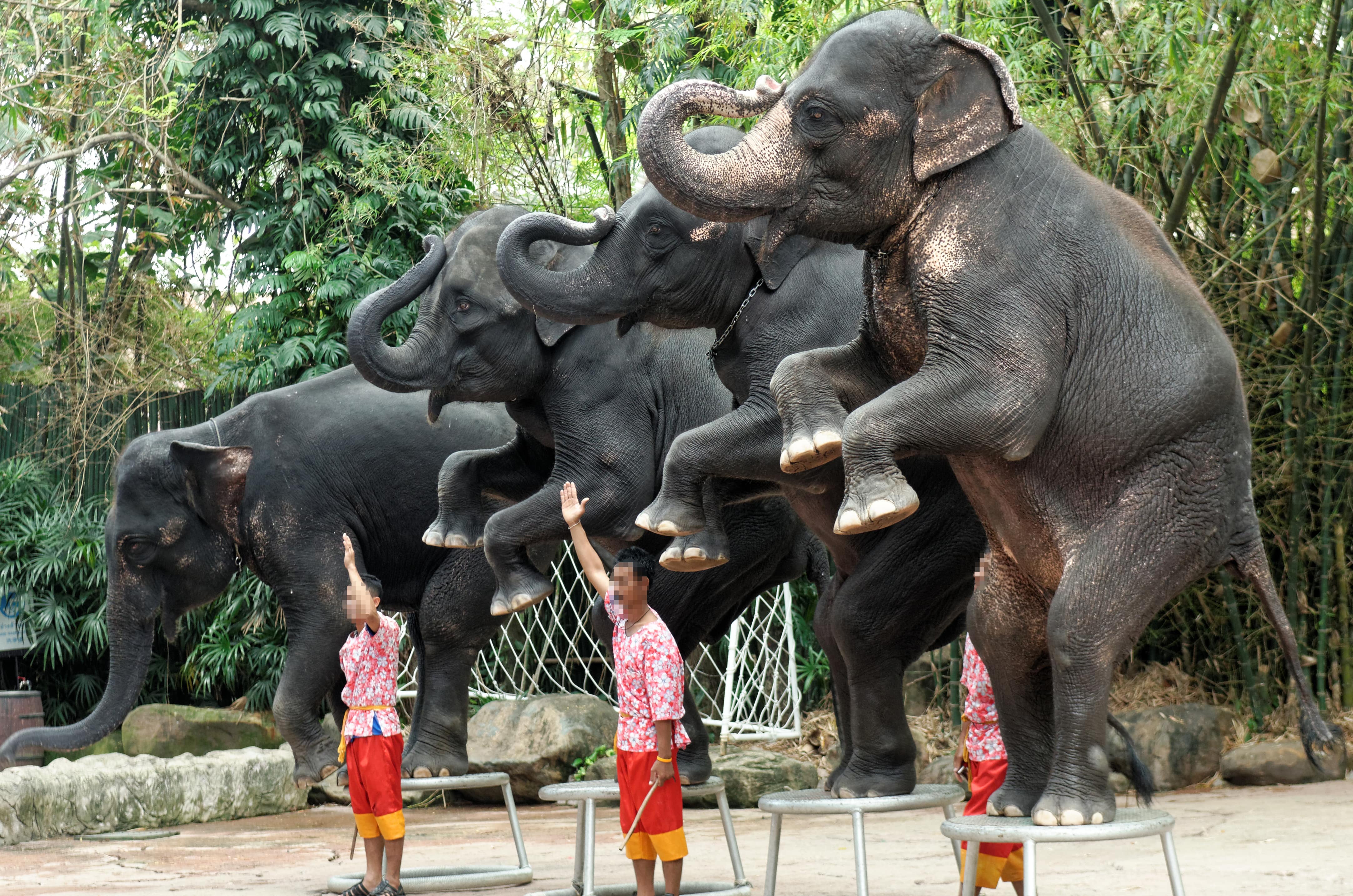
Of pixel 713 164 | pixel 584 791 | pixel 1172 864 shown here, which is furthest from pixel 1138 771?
pixel 713 164

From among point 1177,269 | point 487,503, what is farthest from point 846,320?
point 487,503

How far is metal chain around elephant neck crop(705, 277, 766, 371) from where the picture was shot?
13.2 feet

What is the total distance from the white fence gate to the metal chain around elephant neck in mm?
4527

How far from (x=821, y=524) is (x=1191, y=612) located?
458cm

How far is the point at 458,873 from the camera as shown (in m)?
5.13

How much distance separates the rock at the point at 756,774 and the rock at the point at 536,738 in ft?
2.17

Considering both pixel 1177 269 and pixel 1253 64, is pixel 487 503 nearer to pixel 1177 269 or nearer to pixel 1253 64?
pixel 1177 269

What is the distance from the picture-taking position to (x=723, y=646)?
388 inches

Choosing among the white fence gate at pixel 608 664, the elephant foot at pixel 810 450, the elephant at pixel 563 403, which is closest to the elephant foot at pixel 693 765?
the elephant at pixel 563 403

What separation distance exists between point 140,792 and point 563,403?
14.0 feet

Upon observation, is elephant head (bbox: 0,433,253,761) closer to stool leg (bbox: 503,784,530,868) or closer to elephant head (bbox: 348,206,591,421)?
elephant head (bbox: 348,206,591,421)

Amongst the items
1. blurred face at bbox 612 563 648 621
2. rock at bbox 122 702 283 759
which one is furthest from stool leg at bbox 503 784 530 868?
rock at bbox 122 702 283 759

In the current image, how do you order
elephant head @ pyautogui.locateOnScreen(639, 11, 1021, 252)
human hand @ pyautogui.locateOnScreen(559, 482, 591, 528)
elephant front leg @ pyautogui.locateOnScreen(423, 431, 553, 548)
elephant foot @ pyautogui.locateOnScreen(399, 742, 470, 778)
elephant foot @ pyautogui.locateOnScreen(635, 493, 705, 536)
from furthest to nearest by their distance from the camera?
elephant foot @ pyautogui.locateOnScreen(399, 742, 470, 778) < elephant front leg @ pyautogui.locateOnScreen(423, 431, 553, 548) < human hand @ pyautogui.locateOnScreen(559, 482, 591, 528) < elephant foot @ pyautogui.locateOnScreen(635, 493, 705, 536) < elephant head @ pyautogui.locateOnScreen(639, 11, 1021, 252)

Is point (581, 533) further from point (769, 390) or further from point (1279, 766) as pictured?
point (1279, 766)
